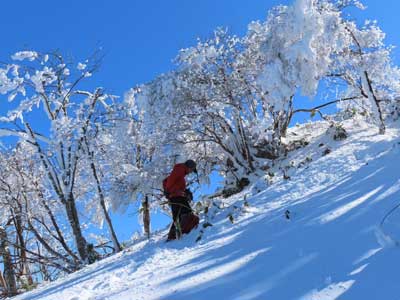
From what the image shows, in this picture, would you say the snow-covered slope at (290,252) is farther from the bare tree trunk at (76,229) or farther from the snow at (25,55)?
the snow at (25,55)

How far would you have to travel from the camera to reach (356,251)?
3.36m

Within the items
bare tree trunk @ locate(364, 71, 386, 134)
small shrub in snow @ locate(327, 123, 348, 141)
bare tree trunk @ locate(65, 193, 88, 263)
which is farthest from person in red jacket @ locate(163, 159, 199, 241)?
bare tree trunk @ locate(364, 71, 386, 134)

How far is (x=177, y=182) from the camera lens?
6586 mm

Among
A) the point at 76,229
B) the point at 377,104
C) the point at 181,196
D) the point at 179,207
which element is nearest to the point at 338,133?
the point at 377,104

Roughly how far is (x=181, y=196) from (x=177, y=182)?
25 centimetres

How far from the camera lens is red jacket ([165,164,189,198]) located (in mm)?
6547

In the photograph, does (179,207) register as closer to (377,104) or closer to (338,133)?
(338,133)

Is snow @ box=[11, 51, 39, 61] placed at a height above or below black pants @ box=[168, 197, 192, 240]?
above

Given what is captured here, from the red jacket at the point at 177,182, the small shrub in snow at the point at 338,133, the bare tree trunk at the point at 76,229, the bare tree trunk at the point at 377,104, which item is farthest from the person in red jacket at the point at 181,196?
the bare tree trunk at the point at 377,104

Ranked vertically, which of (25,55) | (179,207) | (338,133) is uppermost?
(25,55)

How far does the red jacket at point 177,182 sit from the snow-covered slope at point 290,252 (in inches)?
29.3

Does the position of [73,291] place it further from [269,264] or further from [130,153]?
[130,153]

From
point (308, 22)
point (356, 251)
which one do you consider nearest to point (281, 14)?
point (308, 22)

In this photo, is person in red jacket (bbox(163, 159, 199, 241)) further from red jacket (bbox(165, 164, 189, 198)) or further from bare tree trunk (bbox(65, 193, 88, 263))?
bare tree trunk (bbox(65, 193, 88, 263))
